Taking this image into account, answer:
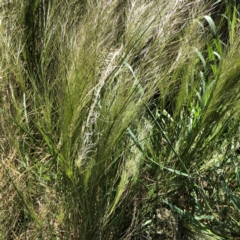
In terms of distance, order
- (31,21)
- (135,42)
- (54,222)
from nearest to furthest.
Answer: (135,42) < (54,222) < (31,21)

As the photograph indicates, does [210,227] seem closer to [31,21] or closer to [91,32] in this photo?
[91,32]

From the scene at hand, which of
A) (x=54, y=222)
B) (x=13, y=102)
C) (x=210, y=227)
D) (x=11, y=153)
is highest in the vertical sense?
(x=13, y=102)

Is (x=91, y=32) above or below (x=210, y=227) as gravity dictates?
above

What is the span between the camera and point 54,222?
1173mm

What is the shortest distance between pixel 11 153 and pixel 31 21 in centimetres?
40

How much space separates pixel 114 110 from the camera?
2.97 feet

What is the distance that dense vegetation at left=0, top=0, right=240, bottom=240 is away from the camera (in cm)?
94

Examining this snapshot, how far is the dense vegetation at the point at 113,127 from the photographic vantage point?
3.08 ft

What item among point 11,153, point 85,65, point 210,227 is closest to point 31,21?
point 11,153

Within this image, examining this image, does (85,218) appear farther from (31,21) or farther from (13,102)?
(31,21)

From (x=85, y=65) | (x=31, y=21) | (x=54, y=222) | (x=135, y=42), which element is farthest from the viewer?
(x=31, y=21)

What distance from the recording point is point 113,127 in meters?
0.92

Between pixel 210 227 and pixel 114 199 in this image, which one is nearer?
pixel 114 199

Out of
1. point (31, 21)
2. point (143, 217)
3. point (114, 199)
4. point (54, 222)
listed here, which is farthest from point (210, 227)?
point (31, 21)
